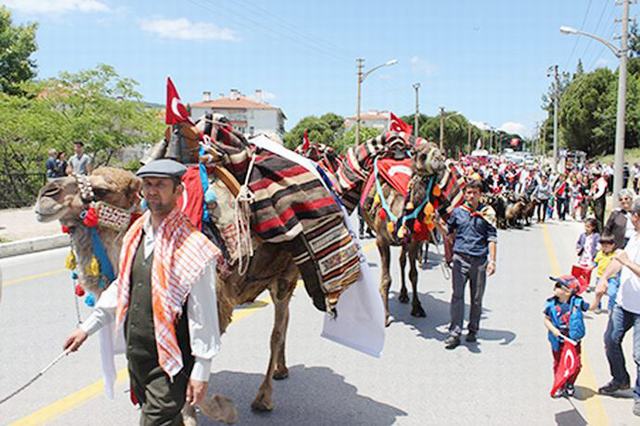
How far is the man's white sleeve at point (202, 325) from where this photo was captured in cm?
280

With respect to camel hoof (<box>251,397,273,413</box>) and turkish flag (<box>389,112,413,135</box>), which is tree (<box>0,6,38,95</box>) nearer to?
turkish flag (<box>389,112,413,135</box>)

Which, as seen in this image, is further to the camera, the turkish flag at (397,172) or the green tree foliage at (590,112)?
the green tree foliage at (590,112)

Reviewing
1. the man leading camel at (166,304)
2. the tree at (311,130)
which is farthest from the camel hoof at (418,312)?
the tree at (311,130)

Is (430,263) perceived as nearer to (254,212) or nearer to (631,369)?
(631,369)

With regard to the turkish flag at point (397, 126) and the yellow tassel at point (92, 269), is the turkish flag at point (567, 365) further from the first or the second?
the yellow tassel at point (92, 269)

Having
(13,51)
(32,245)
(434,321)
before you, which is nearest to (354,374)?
(434,321)

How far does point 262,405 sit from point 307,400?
17.4 inches

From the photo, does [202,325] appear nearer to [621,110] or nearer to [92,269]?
[92,269]

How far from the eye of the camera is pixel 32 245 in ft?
38.8

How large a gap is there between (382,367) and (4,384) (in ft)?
11.3

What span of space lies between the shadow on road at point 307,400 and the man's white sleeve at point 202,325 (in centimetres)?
185

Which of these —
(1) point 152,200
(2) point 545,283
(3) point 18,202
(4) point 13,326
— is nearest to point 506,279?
(2) point 545,283

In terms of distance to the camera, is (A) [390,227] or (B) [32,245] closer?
(A) [390,227]

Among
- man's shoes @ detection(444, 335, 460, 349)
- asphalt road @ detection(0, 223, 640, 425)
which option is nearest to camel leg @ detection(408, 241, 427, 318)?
asphalt road @ detection(0, 223, 640, 425)
